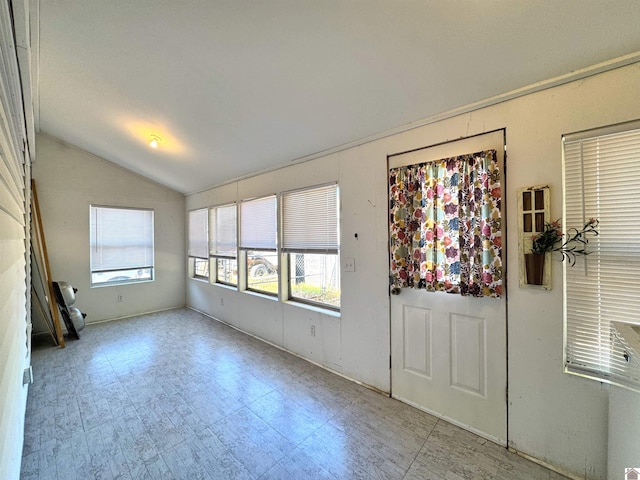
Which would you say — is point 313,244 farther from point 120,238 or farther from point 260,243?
point 120,238

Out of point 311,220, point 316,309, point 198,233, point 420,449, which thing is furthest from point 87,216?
point 420,449

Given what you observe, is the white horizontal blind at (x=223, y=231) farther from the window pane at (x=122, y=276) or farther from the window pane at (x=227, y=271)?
the window pane at (x=122, y=276)

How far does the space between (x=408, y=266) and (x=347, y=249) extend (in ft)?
2.19

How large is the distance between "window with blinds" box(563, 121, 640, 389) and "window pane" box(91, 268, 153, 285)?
601 cm

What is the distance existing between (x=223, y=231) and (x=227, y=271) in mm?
720

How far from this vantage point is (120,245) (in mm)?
4797

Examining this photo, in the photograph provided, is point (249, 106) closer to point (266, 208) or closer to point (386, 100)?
point (386, 100)

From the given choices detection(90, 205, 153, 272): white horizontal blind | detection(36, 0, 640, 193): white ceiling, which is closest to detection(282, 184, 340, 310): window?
detection(36, 0, 640, 193): white ceiling

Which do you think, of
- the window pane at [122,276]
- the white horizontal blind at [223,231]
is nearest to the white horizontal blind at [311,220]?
the white horizontal blind at [223,231]

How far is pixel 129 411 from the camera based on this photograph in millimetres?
2211

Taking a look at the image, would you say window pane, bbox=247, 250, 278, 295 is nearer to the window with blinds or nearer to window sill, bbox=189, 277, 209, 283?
window sill, bbox=189, 277, 209, 283

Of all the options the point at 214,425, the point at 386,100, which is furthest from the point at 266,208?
the point at 214,425

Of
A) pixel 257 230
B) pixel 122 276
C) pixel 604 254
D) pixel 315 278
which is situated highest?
pixel 257 230

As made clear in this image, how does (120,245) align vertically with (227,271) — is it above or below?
above
